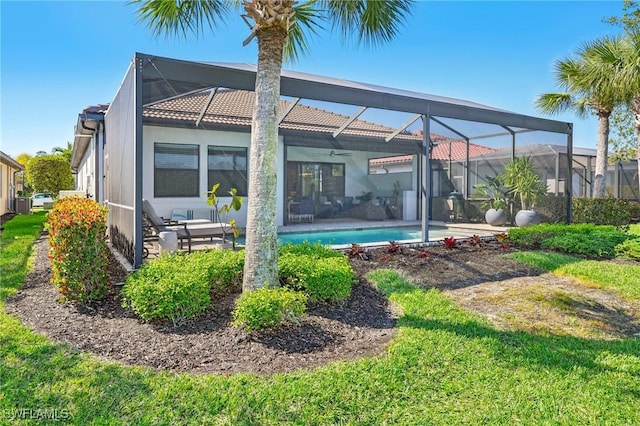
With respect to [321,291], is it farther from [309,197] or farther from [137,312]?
[309,197]

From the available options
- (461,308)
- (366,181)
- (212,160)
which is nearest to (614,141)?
(366,181)

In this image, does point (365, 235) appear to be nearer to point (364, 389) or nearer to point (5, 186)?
point (364, 389)

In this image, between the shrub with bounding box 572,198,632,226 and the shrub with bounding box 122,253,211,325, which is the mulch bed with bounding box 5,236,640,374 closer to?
the shrub with bounding box 122,253,211,325

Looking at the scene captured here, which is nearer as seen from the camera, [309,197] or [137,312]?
[137,312]

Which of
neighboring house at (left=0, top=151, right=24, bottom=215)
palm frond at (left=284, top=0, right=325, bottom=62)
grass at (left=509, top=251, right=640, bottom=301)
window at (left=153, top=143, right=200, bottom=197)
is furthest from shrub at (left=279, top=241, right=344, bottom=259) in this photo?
neighboring house at (left=0, top=151, right=24, bottom=215)

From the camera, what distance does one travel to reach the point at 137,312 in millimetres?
4711

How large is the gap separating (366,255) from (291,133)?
6.59 metres

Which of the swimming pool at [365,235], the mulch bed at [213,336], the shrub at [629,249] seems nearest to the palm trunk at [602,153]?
the swimming pool at [365,235]

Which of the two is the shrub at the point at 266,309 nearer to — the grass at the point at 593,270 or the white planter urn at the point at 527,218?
the grass at the point at 593,270

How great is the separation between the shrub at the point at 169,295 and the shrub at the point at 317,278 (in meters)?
1.08

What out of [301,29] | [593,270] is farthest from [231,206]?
[593,270]

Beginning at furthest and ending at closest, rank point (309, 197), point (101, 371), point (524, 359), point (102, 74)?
point (309, 197) < point (102, 74) < point (524, 359) < point (101, 371)

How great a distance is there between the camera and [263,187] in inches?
197

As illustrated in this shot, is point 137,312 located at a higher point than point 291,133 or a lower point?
lower
